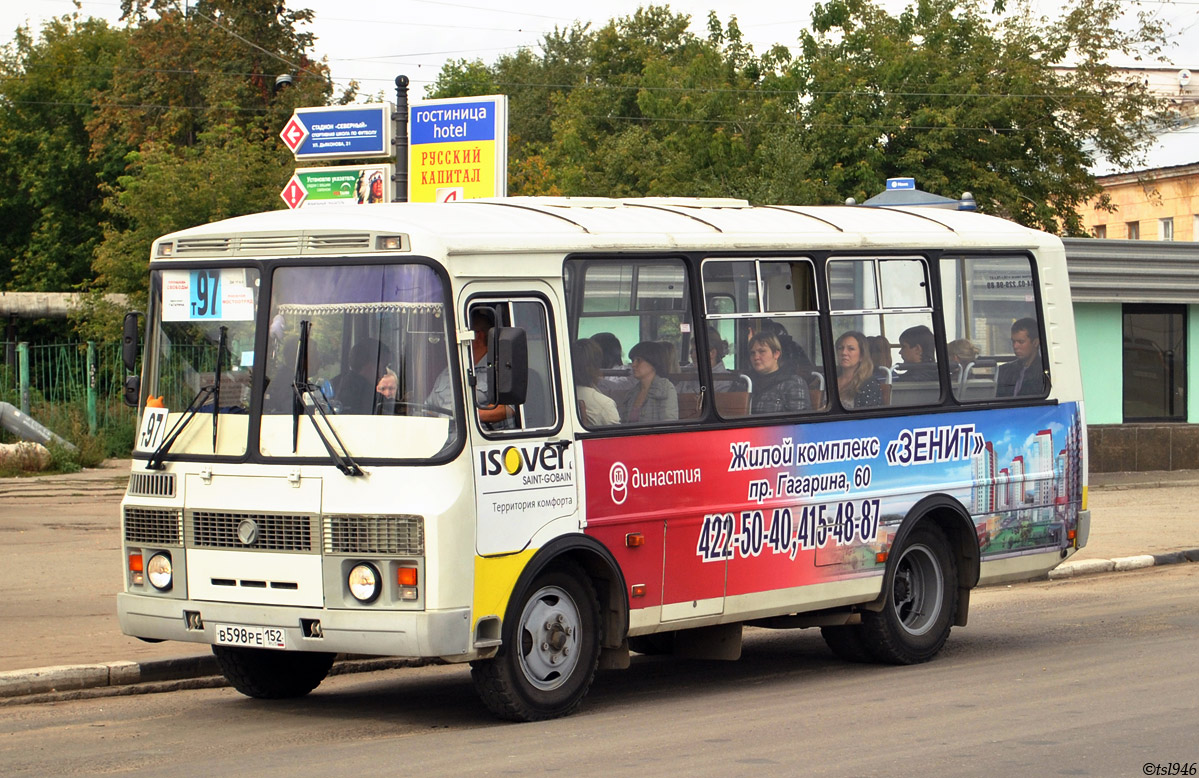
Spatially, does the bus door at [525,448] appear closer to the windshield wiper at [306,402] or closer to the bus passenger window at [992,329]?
the windshield wiper at [306,402]

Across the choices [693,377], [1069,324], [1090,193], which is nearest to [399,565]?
[693,377]

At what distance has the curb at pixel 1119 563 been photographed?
16.6m

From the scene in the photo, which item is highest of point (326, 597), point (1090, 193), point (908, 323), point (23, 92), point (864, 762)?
point (23, 92)

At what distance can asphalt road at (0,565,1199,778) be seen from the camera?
7.61 m

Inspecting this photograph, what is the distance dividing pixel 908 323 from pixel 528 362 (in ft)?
11.6

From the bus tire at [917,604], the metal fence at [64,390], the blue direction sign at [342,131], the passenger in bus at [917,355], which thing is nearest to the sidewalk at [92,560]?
the metal fence at [64,390]

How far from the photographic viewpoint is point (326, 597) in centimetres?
839

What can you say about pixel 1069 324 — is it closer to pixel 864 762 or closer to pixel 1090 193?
pixel 864 762

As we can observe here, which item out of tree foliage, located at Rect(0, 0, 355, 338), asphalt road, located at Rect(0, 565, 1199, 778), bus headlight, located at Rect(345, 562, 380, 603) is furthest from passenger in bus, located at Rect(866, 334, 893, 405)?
tree foliage, located at Rect(0, 0, 355, 338)

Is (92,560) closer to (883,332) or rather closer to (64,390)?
(883,332)

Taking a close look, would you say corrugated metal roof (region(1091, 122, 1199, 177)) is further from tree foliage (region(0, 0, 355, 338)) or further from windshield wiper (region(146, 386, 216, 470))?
windshield wiper (region(146, 386, 216, 470))

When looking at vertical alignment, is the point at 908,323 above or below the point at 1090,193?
below

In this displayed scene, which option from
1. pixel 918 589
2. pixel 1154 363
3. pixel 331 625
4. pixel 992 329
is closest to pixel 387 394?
pixel 331 625

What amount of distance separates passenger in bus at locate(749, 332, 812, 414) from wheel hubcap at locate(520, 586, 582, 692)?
1.93 metres
